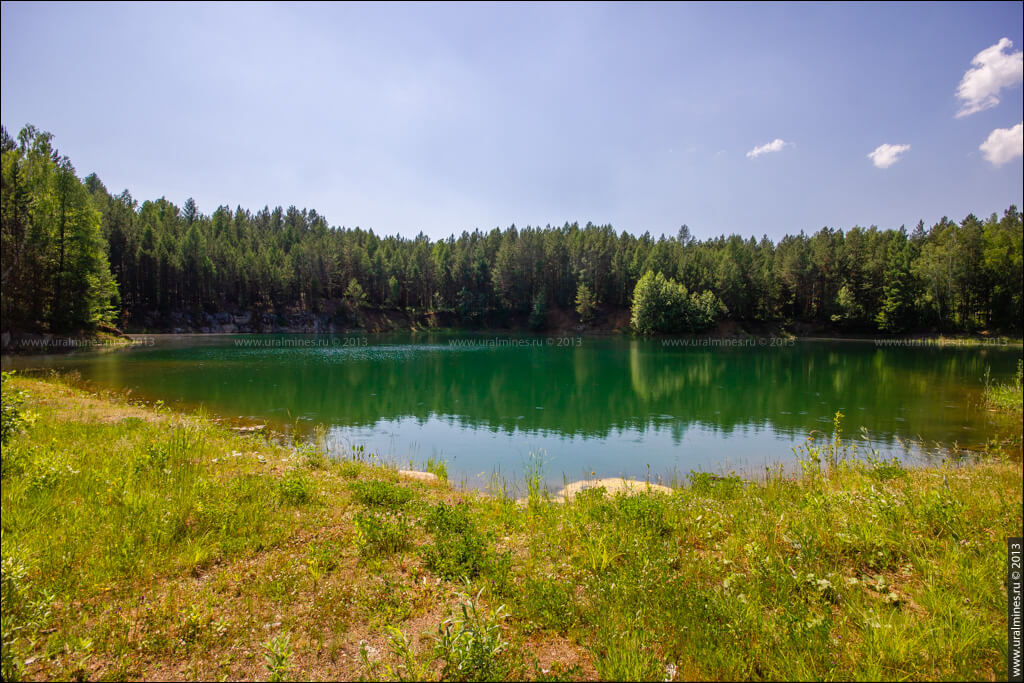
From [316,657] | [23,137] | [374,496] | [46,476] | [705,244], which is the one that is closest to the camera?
[316,657]

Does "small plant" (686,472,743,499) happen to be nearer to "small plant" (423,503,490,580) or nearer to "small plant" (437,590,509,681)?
"small plant" (423,503,490,580)

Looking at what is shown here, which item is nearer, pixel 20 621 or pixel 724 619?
pixel 20 621

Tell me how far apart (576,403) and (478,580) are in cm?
2063

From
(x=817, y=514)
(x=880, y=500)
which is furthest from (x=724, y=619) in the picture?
(x=880, y=500)

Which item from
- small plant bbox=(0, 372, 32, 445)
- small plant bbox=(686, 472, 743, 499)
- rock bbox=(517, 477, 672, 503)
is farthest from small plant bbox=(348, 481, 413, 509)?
small plant bbox=(0, 372, 32, 445)

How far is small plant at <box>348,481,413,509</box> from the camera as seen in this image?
8.55 meters

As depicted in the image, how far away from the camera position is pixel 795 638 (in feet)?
14.5

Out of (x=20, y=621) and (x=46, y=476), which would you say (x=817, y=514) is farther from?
(x=46, y=476)

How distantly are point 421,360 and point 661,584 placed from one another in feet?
148

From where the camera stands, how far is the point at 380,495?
341 inches

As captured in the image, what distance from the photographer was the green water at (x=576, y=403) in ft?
53.8

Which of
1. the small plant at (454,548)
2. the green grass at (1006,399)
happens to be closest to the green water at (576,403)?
the green grass at (1006,399)

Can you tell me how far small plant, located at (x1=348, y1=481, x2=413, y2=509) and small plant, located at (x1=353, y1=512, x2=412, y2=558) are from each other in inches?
45.4

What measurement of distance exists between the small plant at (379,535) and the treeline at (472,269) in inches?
2174
